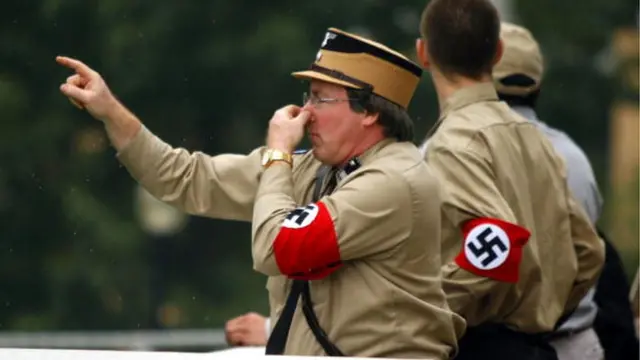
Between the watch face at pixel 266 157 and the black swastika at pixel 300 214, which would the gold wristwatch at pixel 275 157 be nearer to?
the watch face at pixel 266 157

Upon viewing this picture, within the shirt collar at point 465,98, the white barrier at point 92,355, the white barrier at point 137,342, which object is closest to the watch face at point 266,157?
the white barrier at point 92,355

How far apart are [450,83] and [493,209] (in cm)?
56

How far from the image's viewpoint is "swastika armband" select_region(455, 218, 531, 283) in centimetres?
693

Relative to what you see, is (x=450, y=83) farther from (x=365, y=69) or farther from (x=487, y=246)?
(x=365, y=69)

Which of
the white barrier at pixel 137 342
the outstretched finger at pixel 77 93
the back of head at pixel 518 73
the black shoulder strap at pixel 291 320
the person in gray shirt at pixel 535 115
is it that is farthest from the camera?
the white barrier at pixel 137 342

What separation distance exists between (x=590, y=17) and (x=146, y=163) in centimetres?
2394

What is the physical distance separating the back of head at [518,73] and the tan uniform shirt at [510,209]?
751mm

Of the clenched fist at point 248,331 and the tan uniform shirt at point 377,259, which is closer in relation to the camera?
the tan uniform shirt at point 377,259

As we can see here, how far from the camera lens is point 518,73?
8172 mm

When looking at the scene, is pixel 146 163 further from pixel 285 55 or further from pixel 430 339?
pixel 285 55

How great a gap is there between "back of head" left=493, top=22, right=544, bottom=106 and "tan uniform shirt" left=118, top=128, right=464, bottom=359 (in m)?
1.84

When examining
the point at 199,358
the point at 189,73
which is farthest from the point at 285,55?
the point at 199,358

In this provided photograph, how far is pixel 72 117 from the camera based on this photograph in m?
25.6

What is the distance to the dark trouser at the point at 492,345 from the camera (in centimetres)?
715
